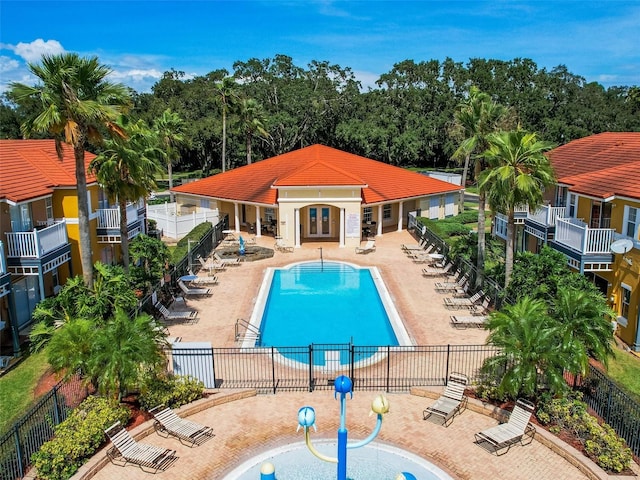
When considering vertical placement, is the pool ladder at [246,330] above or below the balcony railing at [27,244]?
below

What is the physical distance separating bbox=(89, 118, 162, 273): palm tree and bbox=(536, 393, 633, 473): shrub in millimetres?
18354

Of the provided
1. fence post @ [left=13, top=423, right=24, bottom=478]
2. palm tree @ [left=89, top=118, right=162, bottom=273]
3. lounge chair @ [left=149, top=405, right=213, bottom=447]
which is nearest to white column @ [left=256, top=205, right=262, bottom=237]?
palm tree @ [left=89, top=118, right=162, bottom=273]

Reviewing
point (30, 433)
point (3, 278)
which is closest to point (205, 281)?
point (3, 278)

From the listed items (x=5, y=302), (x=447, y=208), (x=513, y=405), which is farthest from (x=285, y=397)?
(x=447, y=208)

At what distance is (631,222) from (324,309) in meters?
14.0

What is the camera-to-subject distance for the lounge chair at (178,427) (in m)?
14.0

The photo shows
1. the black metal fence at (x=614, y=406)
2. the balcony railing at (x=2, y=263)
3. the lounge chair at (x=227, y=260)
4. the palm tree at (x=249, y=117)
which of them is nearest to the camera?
the black metal fence at (x=614, y=406)

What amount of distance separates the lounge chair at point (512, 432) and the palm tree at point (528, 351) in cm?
58

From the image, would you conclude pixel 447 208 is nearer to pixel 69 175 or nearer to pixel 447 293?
Result: pixel 447 293

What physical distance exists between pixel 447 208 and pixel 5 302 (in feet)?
121

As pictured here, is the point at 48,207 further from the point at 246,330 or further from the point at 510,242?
the point at 510,242

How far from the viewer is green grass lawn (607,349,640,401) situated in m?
17.6

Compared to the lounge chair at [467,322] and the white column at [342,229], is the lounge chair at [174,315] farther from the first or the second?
the white column at [342,229]

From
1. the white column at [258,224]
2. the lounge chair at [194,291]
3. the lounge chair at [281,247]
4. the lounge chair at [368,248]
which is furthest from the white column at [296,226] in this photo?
the lounge chair at [194,291]
